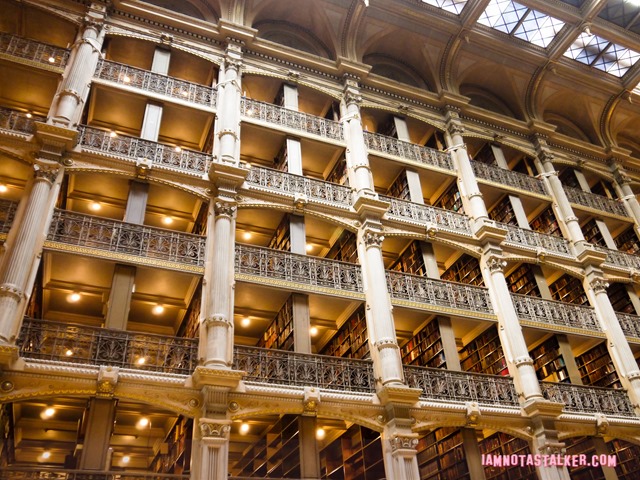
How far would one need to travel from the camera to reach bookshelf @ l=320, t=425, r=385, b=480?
11.4 m

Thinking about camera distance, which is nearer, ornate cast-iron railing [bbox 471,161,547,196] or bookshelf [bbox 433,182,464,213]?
bookshelf [bbox 433,182,464,213]

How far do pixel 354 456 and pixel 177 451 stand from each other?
3.68 m

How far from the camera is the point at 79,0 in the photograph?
13.9 m

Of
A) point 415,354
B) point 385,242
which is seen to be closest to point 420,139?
point 385,242

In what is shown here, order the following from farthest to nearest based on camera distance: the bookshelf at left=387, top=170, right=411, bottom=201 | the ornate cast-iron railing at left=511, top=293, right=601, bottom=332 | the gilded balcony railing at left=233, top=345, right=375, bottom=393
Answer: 1. the bookshelf at left=387, top=170, right=411, bottom=201
2. the ornate cast-iron railing at left=511, top=293, right=601, bottom=332
3. the gilded balcony railing at left=233, top=345, right=375, bottom=393

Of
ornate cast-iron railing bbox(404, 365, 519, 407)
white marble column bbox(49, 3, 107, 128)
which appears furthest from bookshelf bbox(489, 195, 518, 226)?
white marble column bbox(49, 3, 107, 128)

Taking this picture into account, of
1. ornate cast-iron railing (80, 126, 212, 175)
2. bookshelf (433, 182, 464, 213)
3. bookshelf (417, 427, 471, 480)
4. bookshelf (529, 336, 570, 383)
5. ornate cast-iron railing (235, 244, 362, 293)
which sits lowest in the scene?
bookshelf (417, 427, 471, 480)

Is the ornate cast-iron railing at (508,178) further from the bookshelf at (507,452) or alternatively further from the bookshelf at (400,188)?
the bookshelf at (507,452)

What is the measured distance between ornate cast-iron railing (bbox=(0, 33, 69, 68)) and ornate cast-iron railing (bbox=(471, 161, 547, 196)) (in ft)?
37.1

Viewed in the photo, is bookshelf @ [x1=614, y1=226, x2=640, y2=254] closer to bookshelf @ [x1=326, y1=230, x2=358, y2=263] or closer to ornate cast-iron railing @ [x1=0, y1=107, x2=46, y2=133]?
bookshelf @ [x1=326, y1=230, x2=358, y2=263]

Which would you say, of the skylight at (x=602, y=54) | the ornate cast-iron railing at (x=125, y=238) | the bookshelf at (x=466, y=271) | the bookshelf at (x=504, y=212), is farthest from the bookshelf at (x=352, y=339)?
the skylight at (x=602, y=54)

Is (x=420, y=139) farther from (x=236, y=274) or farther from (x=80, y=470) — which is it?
(x=80, y=470)

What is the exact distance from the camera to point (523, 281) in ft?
52.1

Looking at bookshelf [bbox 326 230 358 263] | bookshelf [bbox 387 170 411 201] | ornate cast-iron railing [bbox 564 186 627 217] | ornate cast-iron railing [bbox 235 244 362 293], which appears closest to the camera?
ornate cast-iron railing [bbox 235 244 362 293]
